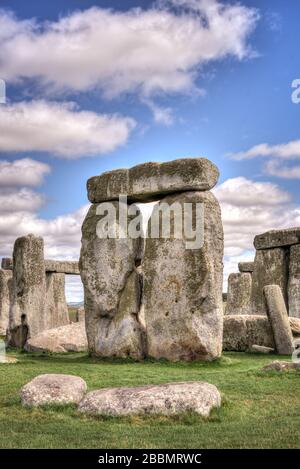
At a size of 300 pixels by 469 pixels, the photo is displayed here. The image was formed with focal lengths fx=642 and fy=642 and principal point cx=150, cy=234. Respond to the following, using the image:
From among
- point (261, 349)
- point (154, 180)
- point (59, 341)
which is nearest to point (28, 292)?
point (59, 341)

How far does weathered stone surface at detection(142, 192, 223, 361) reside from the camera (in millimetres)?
13648

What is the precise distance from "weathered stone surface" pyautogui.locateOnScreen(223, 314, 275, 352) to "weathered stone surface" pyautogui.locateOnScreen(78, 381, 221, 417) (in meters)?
9.22

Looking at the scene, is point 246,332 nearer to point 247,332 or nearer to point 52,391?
point 247,332

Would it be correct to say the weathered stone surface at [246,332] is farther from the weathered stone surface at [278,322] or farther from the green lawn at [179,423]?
the green lawn at [179,423]

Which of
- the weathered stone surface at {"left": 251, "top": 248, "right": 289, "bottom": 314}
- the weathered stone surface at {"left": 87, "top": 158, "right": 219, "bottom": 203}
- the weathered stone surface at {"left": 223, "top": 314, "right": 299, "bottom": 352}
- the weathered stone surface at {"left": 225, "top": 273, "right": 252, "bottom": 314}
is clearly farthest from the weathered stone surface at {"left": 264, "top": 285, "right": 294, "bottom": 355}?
the weathered stone surface at {"left": 225, "top": 273, "right": 252, "bottom": 314}

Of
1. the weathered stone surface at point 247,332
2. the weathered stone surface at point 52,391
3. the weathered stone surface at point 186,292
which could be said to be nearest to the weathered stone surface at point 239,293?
the weathered stone surface at point 247,332

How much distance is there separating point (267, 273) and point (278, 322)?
7139 millimetres

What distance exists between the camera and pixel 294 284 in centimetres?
2158

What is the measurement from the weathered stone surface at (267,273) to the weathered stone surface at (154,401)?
1514cm

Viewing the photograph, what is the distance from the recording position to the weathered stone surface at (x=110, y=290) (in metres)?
14.7

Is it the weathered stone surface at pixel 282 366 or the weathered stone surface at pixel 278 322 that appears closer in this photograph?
the weathered stone surface at pixel 282 366

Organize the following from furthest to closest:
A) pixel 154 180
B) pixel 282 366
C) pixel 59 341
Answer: pixel 59 341 → pixel 154 180 → pixel 282 366

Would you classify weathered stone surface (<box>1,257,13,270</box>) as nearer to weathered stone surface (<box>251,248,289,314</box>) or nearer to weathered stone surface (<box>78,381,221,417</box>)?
weathered stone surface (<box>251,248,289,314</box>)

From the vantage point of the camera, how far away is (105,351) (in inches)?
581
